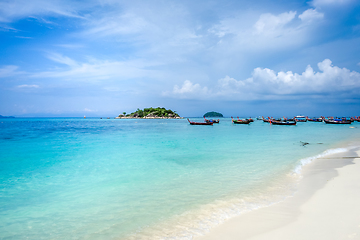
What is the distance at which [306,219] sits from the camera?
4328 mm

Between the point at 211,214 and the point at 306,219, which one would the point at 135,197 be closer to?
the point at 211,214

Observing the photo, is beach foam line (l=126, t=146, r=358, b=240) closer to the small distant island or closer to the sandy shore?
the sandy shore

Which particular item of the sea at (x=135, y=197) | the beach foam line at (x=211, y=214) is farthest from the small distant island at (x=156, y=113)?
the beach foam line at (x=211, y=214)

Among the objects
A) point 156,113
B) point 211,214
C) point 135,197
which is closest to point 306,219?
point 211,214

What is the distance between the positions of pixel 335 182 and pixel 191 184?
528 cm

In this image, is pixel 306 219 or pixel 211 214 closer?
pixel 306 219

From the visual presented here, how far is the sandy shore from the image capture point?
374 centimetres

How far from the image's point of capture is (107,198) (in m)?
6.52

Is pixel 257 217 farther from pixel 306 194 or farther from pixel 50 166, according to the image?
pixel 50 166

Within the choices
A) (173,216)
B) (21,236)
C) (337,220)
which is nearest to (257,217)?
(337,220)

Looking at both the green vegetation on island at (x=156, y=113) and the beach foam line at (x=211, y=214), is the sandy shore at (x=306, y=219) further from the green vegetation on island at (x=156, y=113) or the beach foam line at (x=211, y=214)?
the green vegetation on island at (x=156, y=113)

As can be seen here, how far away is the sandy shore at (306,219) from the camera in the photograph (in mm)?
3740

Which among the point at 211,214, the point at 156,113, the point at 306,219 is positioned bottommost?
the point at 211,214

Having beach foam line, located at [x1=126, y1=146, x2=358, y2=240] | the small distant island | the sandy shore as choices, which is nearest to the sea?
beach foam line, located at [x1=126, y1=146, x2=358, y2=240]
